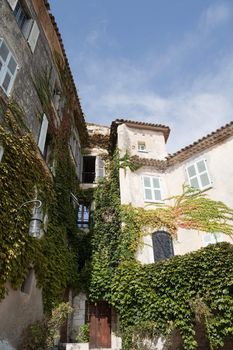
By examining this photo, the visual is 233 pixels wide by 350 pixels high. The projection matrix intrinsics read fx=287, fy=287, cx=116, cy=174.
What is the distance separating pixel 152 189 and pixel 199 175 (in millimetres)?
2252

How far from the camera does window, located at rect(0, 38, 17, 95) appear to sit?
9.22 metres

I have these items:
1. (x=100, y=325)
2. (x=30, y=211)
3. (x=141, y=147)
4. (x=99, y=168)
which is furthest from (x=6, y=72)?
(x=100, y=325)

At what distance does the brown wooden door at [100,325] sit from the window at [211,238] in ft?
16.2

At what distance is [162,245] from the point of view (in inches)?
472

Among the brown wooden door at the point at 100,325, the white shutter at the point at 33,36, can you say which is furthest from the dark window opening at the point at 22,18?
the brown wooden door at the point at 100,325

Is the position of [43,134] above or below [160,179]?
above

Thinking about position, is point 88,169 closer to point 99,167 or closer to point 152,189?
point 99,167

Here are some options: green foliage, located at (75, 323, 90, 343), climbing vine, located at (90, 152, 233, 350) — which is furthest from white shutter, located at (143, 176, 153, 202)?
green foliage, located at (75, 323, 90, 343)

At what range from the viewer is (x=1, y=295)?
7047mm

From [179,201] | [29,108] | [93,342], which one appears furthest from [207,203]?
[29,108]

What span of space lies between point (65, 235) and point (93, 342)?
433cm

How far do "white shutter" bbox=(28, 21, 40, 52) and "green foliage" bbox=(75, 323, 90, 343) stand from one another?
37.9 ft

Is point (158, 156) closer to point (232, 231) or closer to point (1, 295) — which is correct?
point (232, 231)

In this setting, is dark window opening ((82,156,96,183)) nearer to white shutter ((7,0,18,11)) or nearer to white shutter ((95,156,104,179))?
white shutter ((95,156,104,179))
